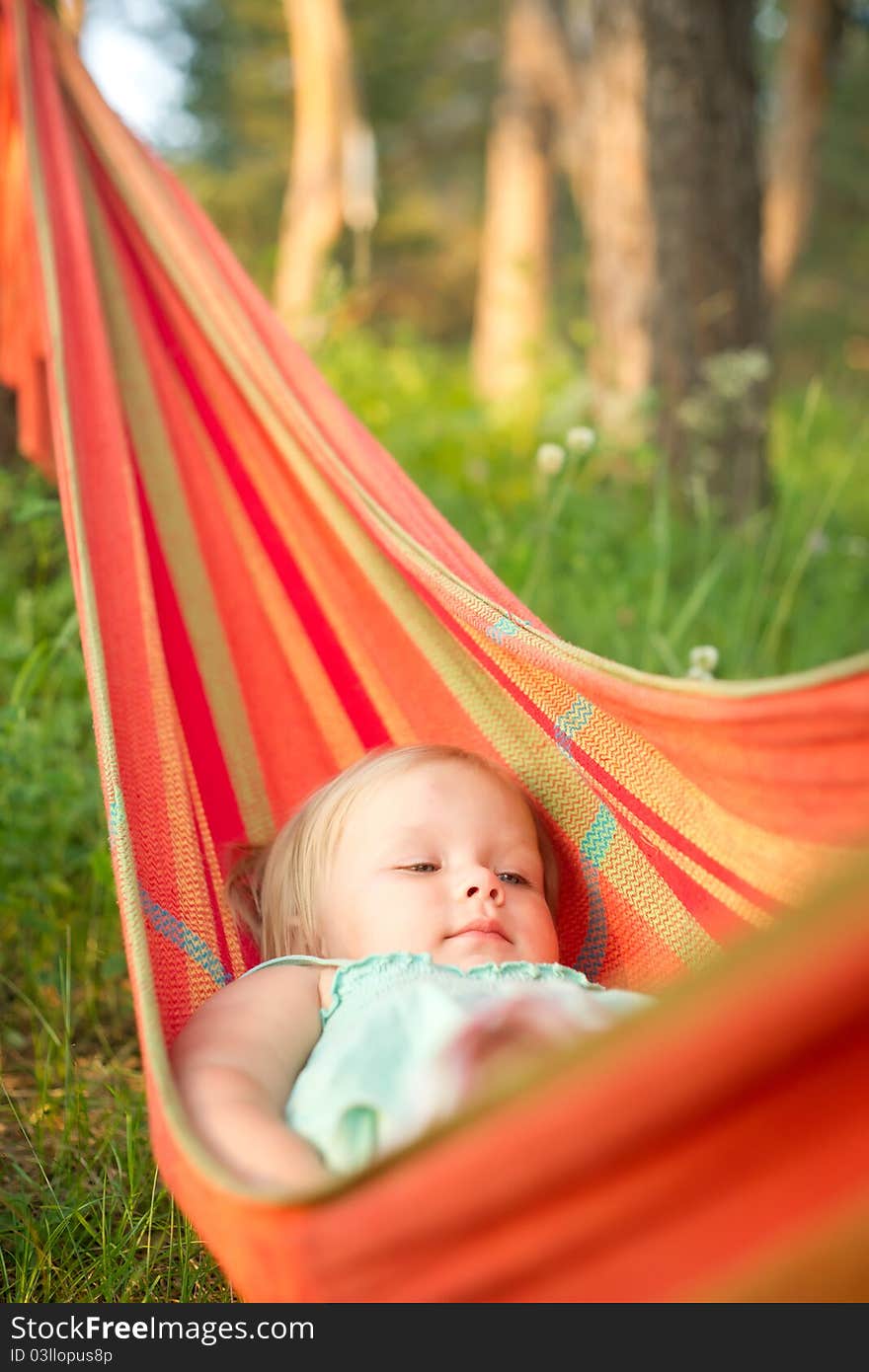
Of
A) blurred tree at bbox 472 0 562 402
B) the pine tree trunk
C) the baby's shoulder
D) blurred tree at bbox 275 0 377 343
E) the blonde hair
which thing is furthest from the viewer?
blurred tree at bbox 472 0 562 402

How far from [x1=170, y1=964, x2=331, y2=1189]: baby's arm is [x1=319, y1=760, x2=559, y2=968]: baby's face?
0.09 metres

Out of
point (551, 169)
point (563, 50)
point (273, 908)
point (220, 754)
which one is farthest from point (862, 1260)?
point (551, 169)

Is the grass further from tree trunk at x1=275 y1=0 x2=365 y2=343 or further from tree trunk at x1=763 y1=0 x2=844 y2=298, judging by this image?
tree trunk at x1=763 y1=0 x2=844 y2=298

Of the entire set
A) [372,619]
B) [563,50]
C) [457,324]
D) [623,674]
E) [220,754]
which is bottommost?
[457,324]

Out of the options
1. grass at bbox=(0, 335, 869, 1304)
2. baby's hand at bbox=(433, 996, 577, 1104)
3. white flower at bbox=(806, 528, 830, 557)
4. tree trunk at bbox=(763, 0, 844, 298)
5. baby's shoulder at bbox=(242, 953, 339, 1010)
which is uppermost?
tree trunk at bbox=(763, 0, 844, 298)

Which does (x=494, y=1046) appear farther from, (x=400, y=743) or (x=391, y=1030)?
(x=400, y=743)

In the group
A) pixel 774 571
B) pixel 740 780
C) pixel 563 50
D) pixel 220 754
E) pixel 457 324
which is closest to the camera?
pixel 740 780

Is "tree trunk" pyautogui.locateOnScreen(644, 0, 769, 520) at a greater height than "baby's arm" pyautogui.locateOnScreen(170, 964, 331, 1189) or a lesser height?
greater

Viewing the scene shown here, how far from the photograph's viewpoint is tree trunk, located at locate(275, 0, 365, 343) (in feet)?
24.8

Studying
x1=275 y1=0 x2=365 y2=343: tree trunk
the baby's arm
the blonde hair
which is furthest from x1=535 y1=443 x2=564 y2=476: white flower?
x1=275 y1=0 x2=365 y2=343: tree trunk

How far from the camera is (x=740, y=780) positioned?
112 centimetres

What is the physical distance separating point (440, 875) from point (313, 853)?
159 mm

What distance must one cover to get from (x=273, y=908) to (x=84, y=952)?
504 millimetres

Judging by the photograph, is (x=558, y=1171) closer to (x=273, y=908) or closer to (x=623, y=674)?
(x=623, y=674)
